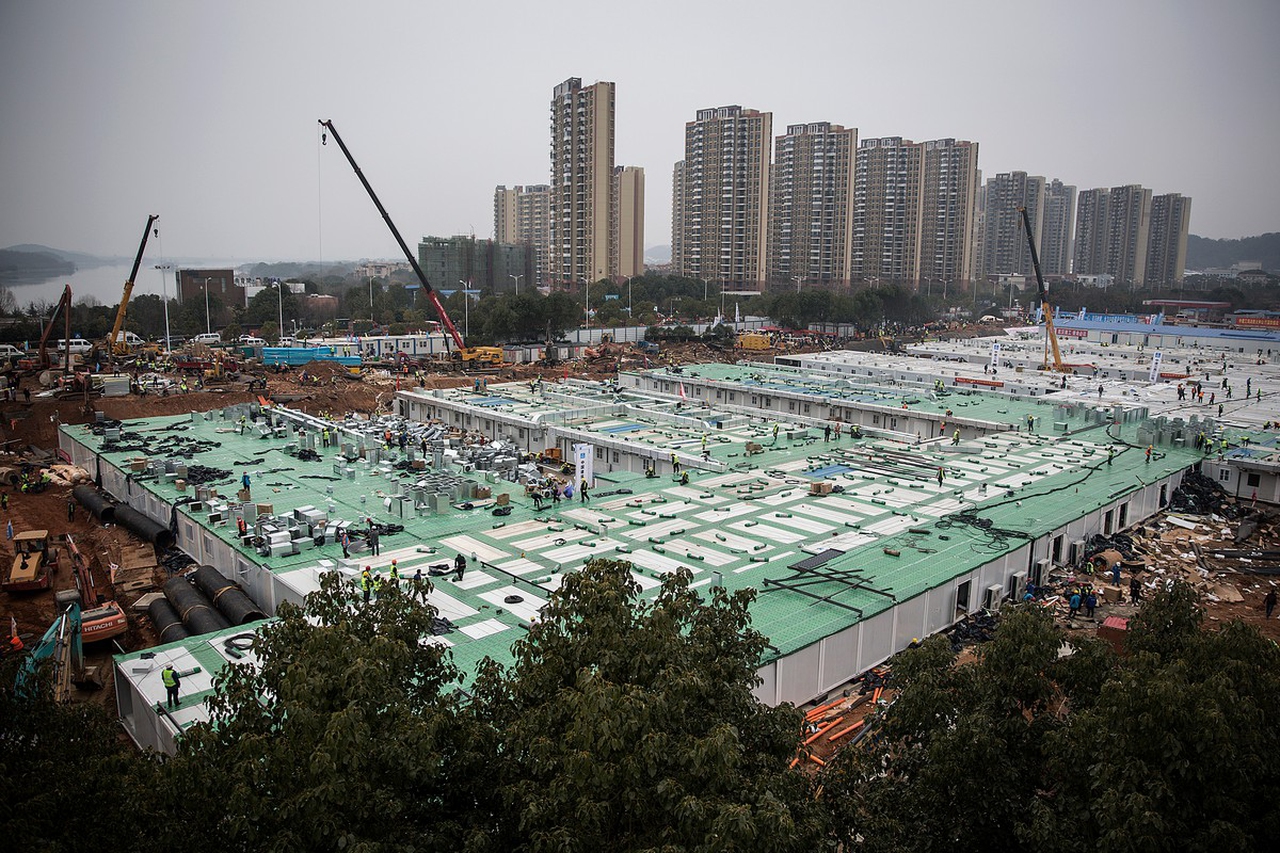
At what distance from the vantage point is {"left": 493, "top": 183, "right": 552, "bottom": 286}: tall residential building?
161m

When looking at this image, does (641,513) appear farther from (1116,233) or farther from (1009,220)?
(1116,233)

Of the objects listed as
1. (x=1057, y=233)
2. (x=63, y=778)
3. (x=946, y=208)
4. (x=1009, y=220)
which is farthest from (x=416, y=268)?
(x=1057, y=233)

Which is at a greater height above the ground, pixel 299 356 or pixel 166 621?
pixel 299 356

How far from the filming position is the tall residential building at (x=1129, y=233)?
161 metres

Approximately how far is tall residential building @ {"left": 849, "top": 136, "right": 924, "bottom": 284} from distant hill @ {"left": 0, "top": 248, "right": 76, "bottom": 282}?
112 m

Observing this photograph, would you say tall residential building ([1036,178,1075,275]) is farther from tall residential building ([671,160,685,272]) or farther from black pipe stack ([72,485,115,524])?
black pipe stack ([72,485,115,524])

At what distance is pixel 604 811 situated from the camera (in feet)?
20.1

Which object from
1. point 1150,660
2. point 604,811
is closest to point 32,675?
point 604,811

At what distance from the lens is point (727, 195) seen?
356 ft

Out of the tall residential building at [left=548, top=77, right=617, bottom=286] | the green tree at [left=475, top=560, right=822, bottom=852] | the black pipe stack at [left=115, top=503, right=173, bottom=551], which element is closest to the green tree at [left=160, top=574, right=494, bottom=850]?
the green tree at [left=475, top=560, right=822, bottom=852]

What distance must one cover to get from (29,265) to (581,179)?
84182mm

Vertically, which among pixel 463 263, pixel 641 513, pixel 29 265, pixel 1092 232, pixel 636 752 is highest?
pixel 1092 232

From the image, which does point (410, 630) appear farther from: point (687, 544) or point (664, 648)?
point (687, 544)

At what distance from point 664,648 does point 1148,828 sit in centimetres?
387
